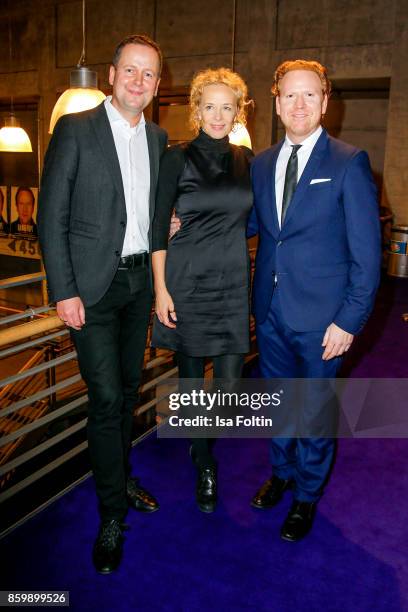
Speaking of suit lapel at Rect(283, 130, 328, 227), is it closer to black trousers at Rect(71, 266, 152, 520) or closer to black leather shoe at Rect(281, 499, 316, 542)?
black trousers at Rect(71, 266, 152, 520)

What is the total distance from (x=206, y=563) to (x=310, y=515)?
528 mm

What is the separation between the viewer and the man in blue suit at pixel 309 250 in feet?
6.82

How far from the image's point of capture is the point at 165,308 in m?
2.38

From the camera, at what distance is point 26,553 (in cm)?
222

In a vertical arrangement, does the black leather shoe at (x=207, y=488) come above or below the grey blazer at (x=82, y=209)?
below

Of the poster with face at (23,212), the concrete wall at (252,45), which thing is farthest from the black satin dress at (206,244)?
the poster with face at (23,212)

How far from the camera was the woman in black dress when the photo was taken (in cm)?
228

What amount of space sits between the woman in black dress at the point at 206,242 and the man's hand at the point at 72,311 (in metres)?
Answer: 0.40

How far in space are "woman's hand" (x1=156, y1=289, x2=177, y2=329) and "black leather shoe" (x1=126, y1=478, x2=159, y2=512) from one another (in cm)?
80

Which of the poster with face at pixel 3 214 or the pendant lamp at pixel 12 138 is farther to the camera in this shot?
the poster with face at pixel 3 214

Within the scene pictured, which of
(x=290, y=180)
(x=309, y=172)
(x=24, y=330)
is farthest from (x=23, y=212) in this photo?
(x=309, y=172)

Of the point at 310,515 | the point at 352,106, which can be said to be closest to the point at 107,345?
the point at 310,515

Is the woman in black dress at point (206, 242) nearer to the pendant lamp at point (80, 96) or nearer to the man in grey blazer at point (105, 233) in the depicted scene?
the man in grey blazer at point (105, 233)

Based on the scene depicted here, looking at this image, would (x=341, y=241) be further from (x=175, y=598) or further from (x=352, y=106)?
(x=352, y=106)
